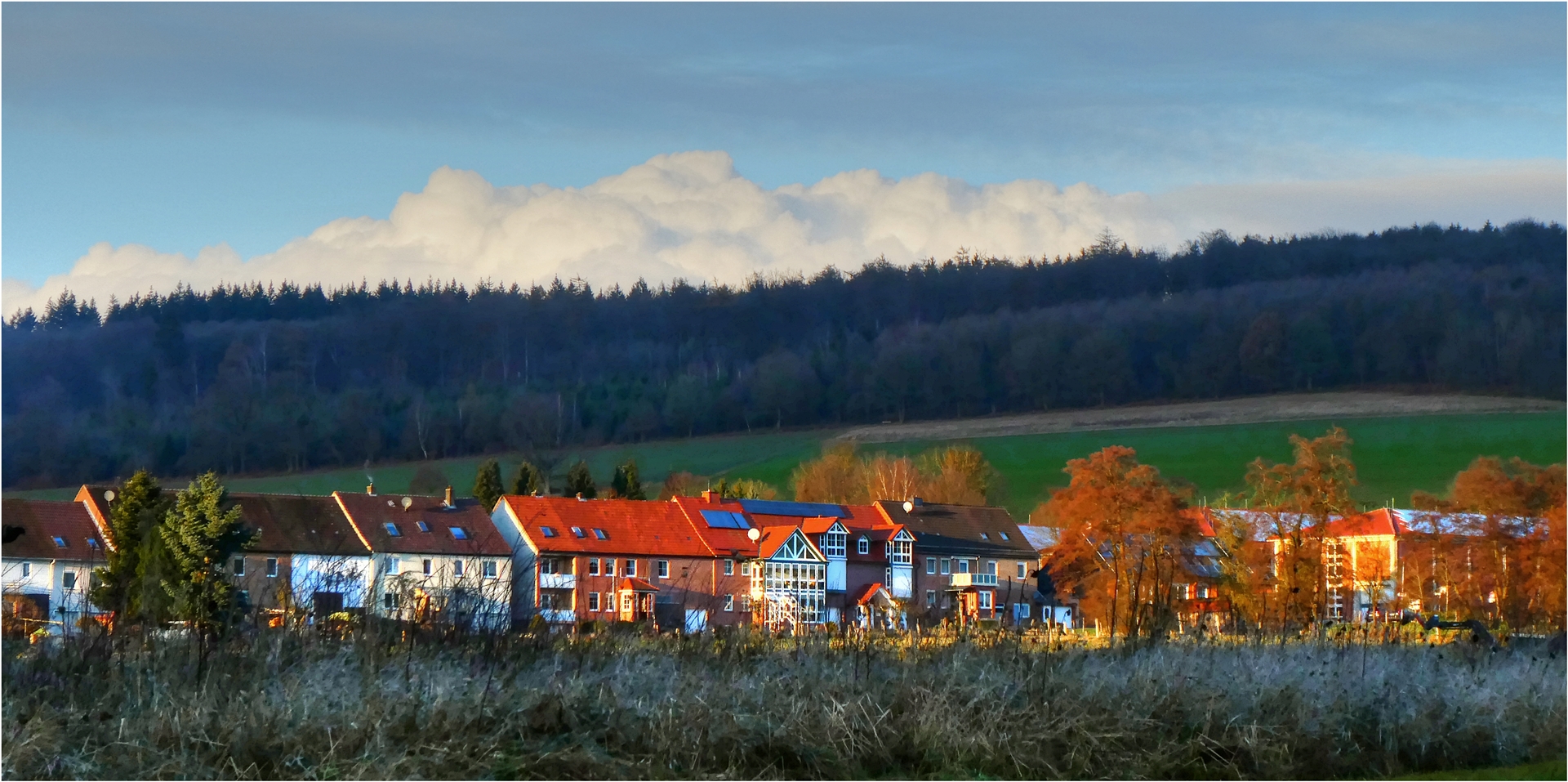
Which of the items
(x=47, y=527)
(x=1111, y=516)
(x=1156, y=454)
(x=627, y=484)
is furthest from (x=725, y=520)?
(x=1156, y=454)

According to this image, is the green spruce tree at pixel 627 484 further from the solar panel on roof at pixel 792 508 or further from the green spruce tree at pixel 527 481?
the solar panel on roof at pixel 792 508

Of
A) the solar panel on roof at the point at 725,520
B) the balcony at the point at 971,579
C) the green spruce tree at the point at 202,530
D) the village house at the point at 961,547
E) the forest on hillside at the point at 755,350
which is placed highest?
the forest on hillside at the point at 755,350

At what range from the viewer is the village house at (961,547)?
72812mm

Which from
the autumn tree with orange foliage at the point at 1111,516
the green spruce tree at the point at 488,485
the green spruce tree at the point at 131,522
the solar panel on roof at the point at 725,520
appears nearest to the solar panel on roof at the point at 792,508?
the solar panel on roof at the point at 725,520

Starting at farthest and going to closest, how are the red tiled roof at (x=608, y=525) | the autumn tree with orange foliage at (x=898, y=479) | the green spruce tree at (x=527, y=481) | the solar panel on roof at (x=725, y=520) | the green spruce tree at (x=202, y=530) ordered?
1. the autumn tree with orange foliage at (x=898, y=479)
2. the green spruce tree at (x=527, y=481)
3. the solar panel on roof at (x=725, y=520)
4. the red tiled roof at (x=608, y=525)
5. the green spruce tree at (x=202, y=530)

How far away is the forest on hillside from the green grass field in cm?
557

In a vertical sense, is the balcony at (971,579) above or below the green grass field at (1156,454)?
below

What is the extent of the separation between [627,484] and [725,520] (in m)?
15.4

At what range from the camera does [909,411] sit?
11206 cm

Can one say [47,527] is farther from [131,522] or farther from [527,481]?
[527,481]

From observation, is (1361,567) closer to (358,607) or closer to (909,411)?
(358,607)

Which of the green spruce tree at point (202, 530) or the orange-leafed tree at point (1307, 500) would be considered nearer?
the green spruce tree at point (202, 530)

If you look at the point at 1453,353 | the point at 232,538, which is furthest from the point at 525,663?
the point at 1453,353

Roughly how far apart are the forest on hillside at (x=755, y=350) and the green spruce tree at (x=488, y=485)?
20.0 metres
